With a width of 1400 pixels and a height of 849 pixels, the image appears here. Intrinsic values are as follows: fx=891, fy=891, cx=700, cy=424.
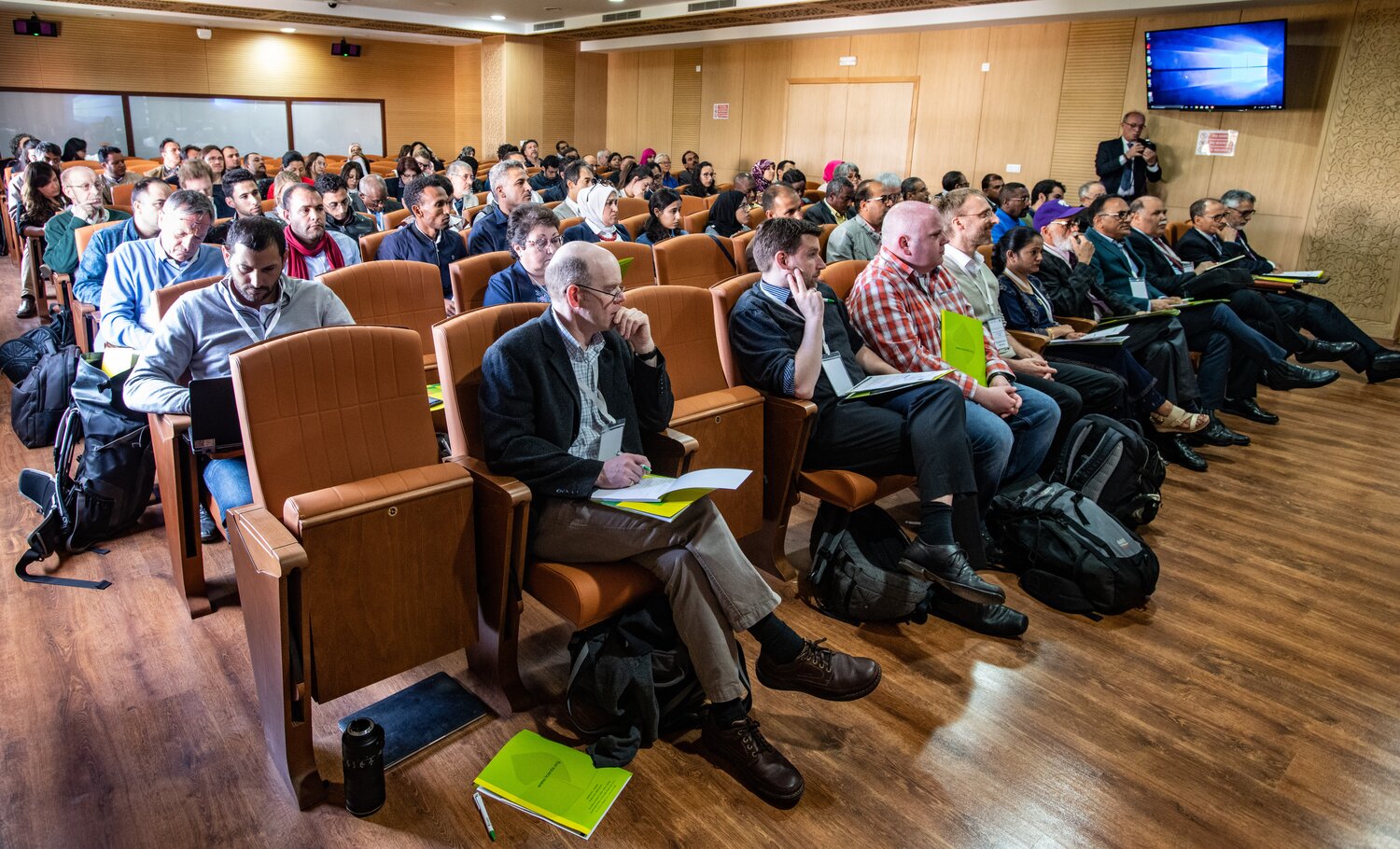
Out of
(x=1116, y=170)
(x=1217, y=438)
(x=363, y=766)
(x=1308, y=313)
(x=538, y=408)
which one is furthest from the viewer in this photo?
(x=1116, y=170)

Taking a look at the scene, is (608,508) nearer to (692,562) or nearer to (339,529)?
(692,562)

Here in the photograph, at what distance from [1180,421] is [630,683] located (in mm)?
3416

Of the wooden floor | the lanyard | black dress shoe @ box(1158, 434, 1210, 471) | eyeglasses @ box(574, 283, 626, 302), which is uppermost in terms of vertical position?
eyeglasses @ box(574, 283, 626, 302)

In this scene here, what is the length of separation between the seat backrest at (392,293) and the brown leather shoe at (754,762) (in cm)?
184

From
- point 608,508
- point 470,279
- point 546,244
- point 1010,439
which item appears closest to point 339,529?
point 608,508

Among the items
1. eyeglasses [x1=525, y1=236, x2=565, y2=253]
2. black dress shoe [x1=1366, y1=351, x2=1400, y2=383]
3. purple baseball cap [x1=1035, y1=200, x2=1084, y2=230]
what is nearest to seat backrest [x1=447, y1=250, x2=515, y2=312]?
eyeglasses [x1=525, y1=236, x2=565, y2=253]

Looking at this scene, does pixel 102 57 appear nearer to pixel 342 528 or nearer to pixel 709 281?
pixel 709 281

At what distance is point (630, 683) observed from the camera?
2.17 meters

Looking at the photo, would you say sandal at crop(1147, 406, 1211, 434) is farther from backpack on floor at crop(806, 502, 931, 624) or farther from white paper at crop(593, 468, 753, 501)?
white paper at crop(593, 468, 753, 501)

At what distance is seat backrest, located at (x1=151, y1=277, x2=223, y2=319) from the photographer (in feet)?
9.39

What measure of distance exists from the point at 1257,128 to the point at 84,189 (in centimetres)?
932

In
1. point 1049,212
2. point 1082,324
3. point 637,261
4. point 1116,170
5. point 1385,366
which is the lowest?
point 1385,366

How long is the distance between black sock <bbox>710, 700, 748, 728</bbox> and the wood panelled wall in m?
8.10

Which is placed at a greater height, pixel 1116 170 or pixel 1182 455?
pixel 1116 170
